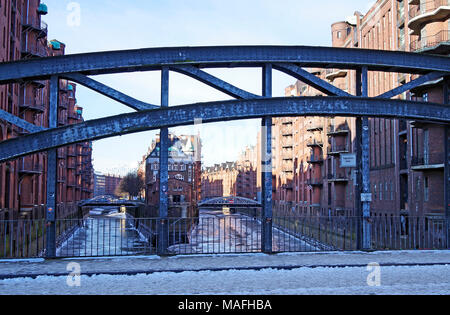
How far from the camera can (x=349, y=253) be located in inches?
584

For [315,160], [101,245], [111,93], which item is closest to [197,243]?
[111,93]

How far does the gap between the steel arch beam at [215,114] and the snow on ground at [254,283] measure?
431cm

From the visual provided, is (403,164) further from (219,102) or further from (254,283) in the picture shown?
(254,283)

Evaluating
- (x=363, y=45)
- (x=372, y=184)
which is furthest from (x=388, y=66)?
(x=363, y=45)

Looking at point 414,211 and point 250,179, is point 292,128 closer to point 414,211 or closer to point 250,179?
point 414,211

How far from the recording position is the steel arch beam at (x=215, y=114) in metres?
13.7

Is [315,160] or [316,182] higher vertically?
[315,160]

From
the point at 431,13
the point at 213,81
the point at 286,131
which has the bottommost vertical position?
the point at 213,81

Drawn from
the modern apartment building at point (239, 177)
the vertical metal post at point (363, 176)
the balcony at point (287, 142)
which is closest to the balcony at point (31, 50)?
the vertical metal post at point (363, 176)

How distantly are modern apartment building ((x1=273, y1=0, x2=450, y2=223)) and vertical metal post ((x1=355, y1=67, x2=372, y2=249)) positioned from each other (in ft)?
4.11

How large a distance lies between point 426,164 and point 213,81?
20036 millimetres

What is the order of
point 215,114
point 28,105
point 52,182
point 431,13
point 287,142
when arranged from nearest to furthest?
point 52,182, point 215,114, point 431,13, point 28,105, point 287,142

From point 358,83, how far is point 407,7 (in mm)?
22445

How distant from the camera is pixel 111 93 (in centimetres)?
1412
